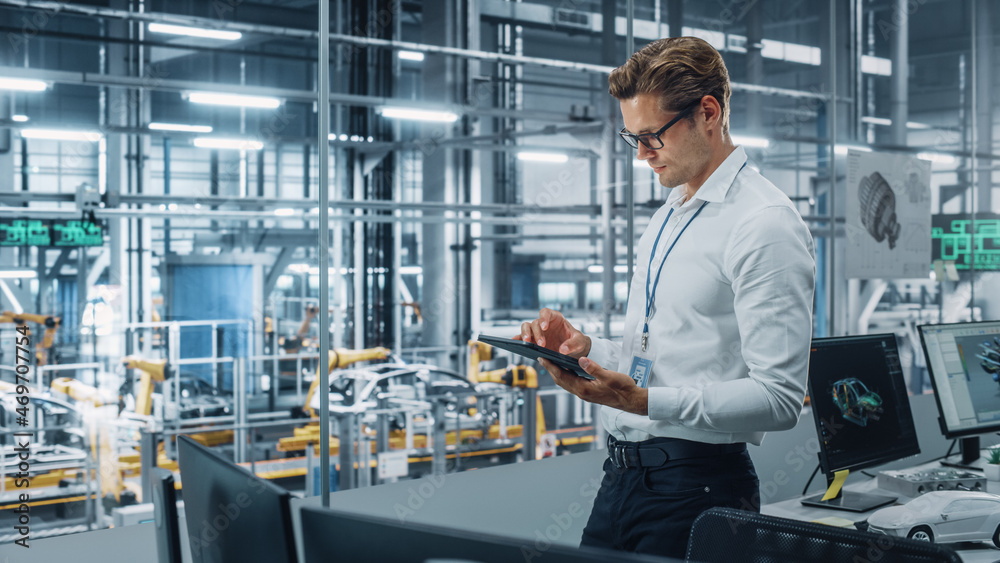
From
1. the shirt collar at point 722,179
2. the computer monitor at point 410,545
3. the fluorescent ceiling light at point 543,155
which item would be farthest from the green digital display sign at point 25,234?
the computer monitor at point 410,545

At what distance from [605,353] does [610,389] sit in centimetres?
35

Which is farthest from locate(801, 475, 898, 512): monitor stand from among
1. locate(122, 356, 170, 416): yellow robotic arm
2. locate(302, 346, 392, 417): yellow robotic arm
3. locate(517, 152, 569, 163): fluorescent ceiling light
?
locate(517, 152, 569, 163): fluorescent ceiling light

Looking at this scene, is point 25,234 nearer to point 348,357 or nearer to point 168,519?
point 348,357

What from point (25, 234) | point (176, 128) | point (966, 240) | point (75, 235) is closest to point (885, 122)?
point (966, 240)

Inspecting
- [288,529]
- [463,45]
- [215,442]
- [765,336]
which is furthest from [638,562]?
[463,45]

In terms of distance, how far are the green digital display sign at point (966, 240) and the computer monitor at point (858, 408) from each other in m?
2.90

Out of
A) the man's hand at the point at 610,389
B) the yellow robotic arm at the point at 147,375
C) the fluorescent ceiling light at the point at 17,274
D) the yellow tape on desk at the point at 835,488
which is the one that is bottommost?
the yellow robotic arm at the point at 147,375

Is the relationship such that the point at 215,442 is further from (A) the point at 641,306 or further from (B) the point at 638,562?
(B) the point at 638,562

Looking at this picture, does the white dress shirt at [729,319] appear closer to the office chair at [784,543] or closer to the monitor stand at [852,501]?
the office chair at [784,543]

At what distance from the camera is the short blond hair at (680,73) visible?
4.38 ft

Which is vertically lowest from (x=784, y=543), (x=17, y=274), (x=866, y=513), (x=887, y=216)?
(x=866, y=513)

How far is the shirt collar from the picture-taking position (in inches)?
54.5

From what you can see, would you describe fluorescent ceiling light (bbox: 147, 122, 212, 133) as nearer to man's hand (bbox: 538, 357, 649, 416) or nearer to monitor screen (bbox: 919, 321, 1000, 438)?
monitor screen (bbox: 919, 321, 1000, 438)

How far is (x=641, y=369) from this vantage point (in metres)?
1.43
